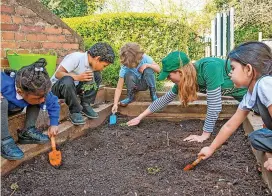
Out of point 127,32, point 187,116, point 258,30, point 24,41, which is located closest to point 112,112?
point 187,116

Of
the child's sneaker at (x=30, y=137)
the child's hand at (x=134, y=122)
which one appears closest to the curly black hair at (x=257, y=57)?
the child's sneaker at (x=30, y=137)

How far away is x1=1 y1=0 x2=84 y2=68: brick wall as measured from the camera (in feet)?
12.8

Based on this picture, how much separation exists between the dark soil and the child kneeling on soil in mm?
166

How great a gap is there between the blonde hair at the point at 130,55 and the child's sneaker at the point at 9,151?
1975mm

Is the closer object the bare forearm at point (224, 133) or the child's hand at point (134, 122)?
the bare forearm at point (224, 133)

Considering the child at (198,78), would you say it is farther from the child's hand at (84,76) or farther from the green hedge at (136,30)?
the green hedge at (136,30)

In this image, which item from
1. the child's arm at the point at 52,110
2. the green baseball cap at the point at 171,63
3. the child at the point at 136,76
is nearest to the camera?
the child's arm at the point at 52,110

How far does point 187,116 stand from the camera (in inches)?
165

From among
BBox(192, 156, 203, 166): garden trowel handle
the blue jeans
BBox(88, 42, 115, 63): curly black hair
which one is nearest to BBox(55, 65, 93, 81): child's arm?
BBox(88, 42, 115, 63): curly black hair

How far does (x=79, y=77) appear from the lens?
11.1 ft

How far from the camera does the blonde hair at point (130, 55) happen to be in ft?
13.4

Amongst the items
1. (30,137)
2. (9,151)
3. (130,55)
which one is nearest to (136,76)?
(130,55)

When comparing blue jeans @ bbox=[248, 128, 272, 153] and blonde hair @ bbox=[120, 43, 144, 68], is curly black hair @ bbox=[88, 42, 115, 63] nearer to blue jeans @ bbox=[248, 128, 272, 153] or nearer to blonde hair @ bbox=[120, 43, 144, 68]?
blonde hair @ bbox=[120, 43, 144, 68]

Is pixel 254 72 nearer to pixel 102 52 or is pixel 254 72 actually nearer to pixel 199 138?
pixel 199 138
